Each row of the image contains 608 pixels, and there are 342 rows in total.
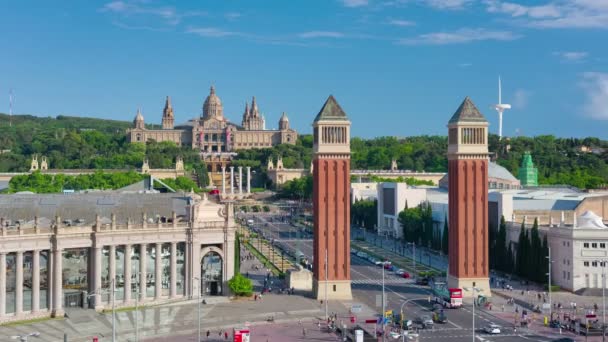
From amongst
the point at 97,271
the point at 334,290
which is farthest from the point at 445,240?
the point at 97,271

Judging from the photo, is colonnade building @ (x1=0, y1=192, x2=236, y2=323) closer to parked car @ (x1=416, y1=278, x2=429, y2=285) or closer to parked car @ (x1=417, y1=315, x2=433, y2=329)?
parked car @ (x1=417, y1=315, x2=433, y2=329)

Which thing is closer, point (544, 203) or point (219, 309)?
point (219, 309)

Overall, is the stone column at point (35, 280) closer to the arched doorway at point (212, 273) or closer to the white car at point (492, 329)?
the arched doorway at point (212, 273)

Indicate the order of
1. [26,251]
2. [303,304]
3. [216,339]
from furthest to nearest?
[303,304], [26,251], [216,339]

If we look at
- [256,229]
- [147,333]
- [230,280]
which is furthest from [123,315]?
[256,229]

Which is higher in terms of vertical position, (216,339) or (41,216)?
(41,216)

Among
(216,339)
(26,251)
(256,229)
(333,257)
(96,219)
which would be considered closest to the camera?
(216,339)

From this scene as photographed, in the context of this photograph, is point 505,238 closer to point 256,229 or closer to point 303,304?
point 303,304
